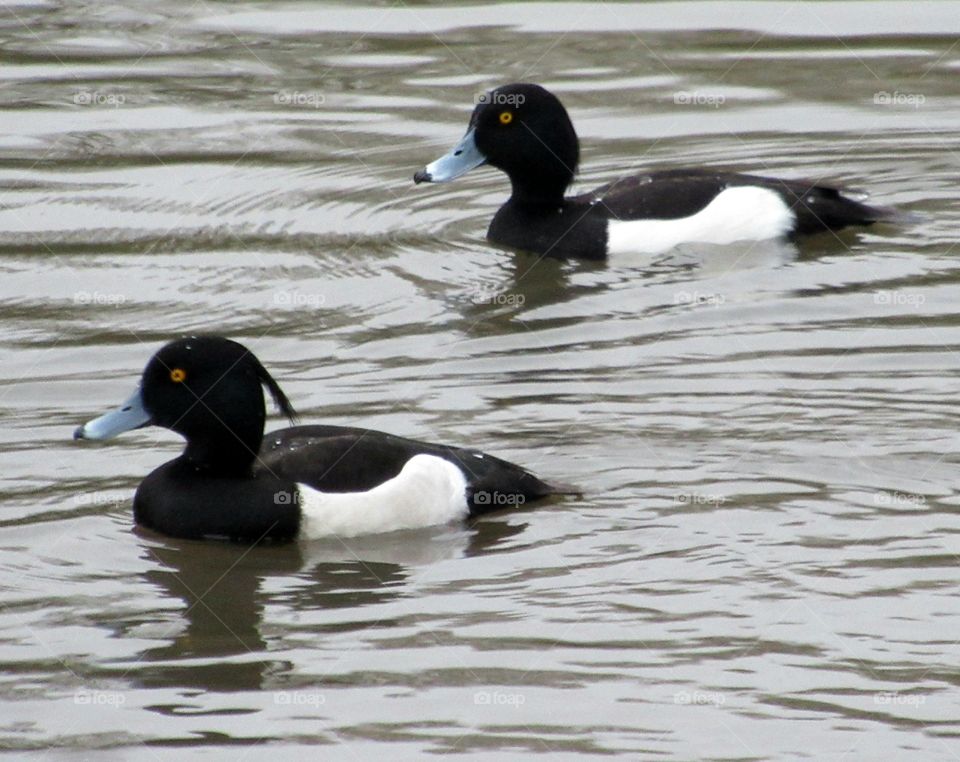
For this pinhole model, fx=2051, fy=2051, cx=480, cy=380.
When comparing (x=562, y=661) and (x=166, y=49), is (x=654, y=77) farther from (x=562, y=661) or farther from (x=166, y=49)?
(x=562, y=661)

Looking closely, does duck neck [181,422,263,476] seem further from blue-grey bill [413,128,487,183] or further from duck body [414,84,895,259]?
blue-grey bill [413,128,487,183]

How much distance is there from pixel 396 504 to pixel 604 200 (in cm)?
421

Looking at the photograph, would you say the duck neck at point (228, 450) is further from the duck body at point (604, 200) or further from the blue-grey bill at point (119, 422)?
the duck body at point (604, 200)

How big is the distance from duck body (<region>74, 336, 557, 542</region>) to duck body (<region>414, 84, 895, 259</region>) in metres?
3.89

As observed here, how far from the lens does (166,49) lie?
52.1ft

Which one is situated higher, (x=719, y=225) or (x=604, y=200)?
(x=604, y=200)

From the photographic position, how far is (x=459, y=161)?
12266 millimetres

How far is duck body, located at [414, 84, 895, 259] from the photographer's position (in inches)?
463

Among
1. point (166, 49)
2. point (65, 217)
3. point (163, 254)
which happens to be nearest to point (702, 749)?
point (163, 254)

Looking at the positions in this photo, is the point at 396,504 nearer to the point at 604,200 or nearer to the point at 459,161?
the point at 604,200

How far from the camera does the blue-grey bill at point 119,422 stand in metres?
7.97

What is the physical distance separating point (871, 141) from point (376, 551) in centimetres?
714

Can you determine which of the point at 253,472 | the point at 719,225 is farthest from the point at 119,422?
the point at 719,225

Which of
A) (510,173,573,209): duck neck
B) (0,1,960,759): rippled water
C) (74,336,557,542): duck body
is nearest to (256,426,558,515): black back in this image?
(74,336,557,542): duck body
